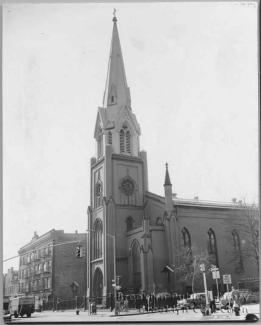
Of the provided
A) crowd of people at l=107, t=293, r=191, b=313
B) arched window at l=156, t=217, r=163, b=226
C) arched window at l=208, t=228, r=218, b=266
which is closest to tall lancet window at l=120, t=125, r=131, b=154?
arched window at l=156, t=217, r=163, b=226

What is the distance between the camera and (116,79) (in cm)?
2698

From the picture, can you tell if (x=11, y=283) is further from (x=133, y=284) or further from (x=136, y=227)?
(x=136, y=227)

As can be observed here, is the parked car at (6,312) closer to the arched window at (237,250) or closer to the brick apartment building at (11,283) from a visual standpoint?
the brick apartment building at (11,283)

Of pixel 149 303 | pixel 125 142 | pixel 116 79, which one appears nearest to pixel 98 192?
pixel 125 142

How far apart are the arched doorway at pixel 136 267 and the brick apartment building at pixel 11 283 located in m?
7.62

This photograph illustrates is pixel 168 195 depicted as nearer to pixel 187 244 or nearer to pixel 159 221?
pixel 159 221

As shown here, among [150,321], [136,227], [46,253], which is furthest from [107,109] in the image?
[150,321]

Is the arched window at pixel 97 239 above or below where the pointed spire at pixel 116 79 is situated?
below

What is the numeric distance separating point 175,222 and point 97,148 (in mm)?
7862

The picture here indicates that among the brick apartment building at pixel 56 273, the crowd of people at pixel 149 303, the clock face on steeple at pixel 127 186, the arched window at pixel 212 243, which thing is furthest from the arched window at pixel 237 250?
the brick apartment building at pixel 56 273

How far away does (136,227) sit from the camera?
96.3 ft

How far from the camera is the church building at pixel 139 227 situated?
26.2 meters

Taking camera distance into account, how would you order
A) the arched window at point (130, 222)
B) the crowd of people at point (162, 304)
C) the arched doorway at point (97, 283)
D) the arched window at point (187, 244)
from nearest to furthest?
the crowd of people at point (162, 304) → the arched window at point (187, 244) → the arched doorway at point (97, 283) → the arched window at point (130, 222)

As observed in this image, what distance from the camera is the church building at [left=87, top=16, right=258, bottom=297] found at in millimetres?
26152
